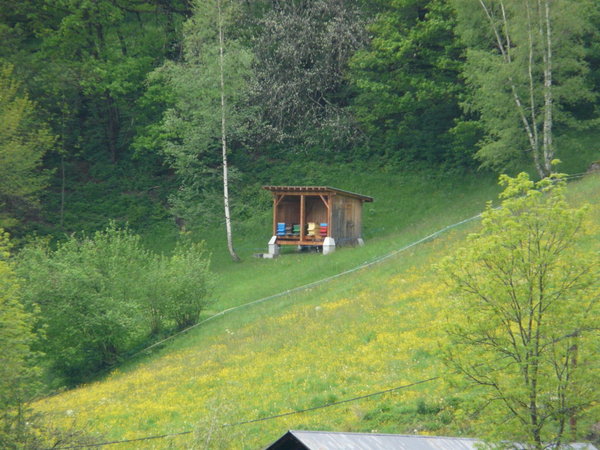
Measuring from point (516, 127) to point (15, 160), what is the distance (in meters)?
30.0

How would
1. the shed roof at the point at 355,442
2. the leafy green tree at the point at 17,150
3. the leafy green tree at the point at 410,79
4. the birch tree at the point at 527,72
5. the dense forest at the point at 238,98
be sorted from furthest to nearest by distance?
the leafy green tree at the point at 410,79 < the leafy green tree at the point at 17,150 < the dense forest at the point at 238,98 < the birch tree at the point at 527,72 < the shed roof at the point at 355,442

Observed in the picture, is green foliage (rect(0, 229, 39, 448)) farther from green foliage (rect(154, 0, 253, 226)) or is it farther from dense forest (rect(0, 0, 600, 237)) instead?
green foliage (rect(154, 0, 253, 226))

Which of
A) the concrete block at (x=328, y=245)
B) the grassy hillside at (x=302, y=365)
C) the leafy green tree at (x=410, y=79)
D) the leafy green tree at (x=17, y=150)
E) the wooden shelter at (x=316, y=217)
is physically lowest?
the grassy hillside at (x=302, y=365)

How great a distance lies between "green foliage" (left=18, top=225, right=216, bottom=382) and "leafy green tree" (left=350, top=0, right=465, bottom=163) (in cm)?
2257

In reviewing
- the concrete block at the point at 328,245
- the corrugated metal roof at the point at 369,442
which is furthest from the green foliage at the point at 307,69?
the corrugated metal roof at the point at 369,442

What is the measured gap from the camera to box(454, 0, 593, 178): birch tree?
4184 centimetres

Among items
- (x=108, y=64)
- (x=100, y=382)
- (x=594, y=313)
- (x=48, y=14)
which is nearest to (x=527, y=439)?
(x=594, y=313)

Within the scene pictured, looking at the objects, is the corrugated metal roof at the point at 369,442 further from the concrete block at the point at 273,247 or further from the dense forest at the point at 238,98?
the concrete block at the point at 273,247

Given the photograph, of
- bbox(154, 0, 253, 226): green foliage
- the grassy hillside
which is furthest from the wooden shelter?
bbox(154, 0, 253, 226): green foliage

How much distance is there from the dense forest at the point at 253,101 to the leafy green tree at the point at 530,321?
2829cm

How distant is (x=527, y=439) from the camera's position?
1406 centimetres

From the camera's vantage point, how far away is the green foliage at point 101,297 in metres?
32.8

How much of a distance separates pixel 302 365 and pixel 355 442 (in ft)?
41.6

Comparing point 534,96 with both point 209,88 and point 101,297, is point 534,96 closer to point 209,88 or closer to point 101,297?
point 209,88
